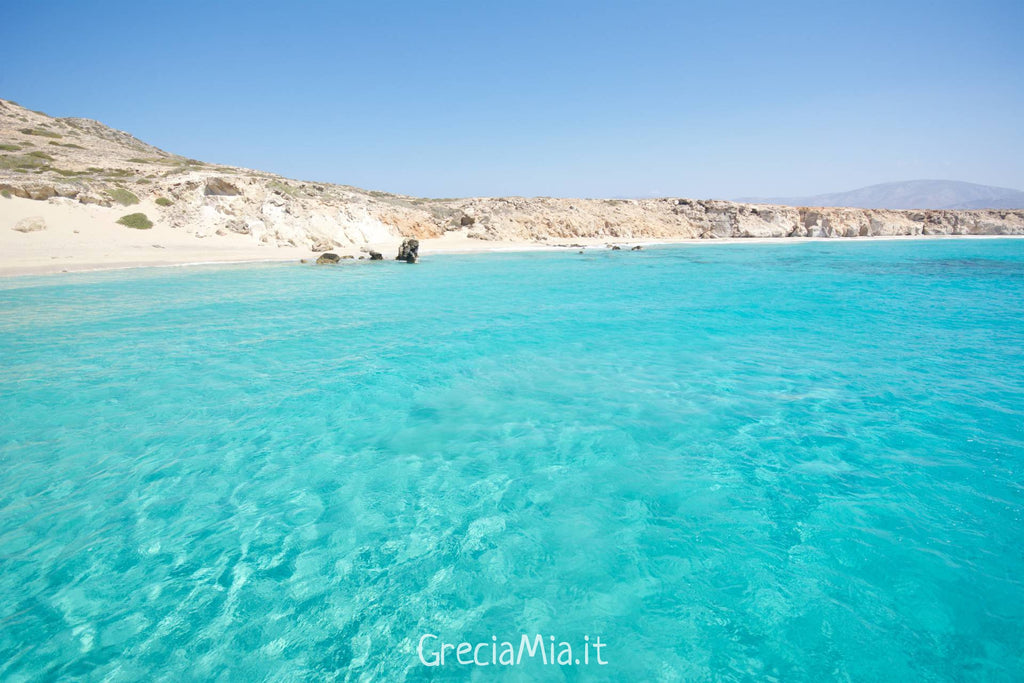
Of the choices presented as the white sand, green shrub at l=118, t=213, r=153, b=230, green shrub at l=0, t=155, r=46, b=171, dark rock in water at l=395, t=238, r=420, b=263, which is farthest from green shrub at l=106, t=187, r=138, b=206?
dark rock in water at l=395, t=238, r=420, b=263

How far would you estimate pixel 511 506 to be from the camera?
4.60 metres

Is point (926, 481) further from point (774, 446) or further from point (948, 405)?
point (948, 405)

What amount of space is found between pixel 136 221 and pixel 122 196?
12.5ft

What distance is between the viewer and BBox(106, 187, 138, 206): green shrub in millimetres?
31562

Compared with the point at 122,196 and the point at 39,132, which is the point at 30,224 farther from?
the point at 39,132

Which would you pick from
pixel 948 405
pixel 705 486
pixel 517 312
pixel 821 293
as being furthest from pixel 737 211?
pixel 705 486

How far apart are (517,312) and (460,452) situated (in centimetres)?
912

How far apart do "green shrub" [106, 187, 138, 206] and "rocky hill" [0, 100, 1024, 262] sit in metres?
0.06

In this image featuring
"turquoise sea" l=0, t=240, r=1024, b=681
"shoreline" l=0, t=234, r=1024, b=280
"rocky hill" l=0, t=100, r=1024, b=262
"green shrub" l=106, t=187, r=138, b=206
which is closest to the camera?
"turquoise sea" l=0, t=240, r=1024, b=681

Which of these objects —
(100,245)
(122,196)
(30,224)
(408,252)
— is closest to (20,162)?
(122,196)

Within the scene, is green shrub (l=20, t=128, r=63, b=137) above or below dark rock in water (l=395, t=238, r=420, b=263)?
above

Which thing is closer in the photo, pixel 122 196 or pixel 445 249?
pixel 122 196

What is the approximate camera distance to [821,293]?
60.6ft

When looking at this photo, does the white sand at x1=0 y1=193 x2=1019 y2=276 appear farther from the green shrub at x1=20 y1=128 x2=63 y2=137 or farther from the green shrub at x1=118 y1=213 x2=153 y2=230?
the green shrub at x1=20 y1=128 x2=63 y2=137
